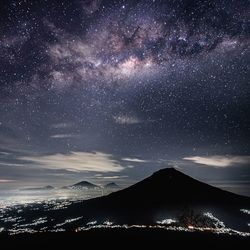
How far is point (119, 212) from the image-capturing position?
179000mm

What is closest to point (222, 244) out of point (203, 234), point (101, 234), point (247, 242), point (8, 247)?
point (247, 242)

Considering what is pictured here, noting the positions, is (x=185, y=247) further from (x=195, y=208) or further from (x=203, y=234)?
(x=195, y=208)

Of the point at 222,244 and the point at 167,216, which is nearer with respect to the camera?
the point at 222,244

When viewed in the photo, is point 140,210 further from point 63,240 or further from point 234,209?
point 63,240

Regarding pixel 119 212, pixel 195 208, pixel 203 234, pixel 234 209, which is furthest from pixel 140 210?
pixel 203 234


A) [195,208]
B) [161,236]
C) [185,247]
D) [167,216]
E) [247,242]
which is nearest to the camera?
[185,247]

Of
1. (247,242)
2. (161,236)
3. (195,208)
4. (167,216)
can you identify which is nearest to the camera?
(247,242)

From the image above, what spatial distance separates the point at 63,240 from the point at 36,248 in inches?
230

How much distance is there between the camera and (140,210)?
588 feet

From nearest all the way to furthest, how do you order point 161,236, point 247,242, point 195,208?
1. point 247,242
2. point 161,236
3. point 195,208

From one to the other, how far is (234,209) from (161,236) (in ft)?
481

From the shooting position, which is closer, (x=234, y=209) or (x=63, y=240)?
(x=63, y=240)

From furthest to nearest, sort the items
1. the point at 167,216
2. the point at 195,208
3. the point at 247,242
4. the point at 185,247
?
1. the point at 195,208
2. the point at 167,216
3. the point at 247,242
4. the point at 185,247

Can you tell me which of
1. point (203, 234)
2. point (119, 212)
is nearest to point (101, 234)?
point (203, 234)
